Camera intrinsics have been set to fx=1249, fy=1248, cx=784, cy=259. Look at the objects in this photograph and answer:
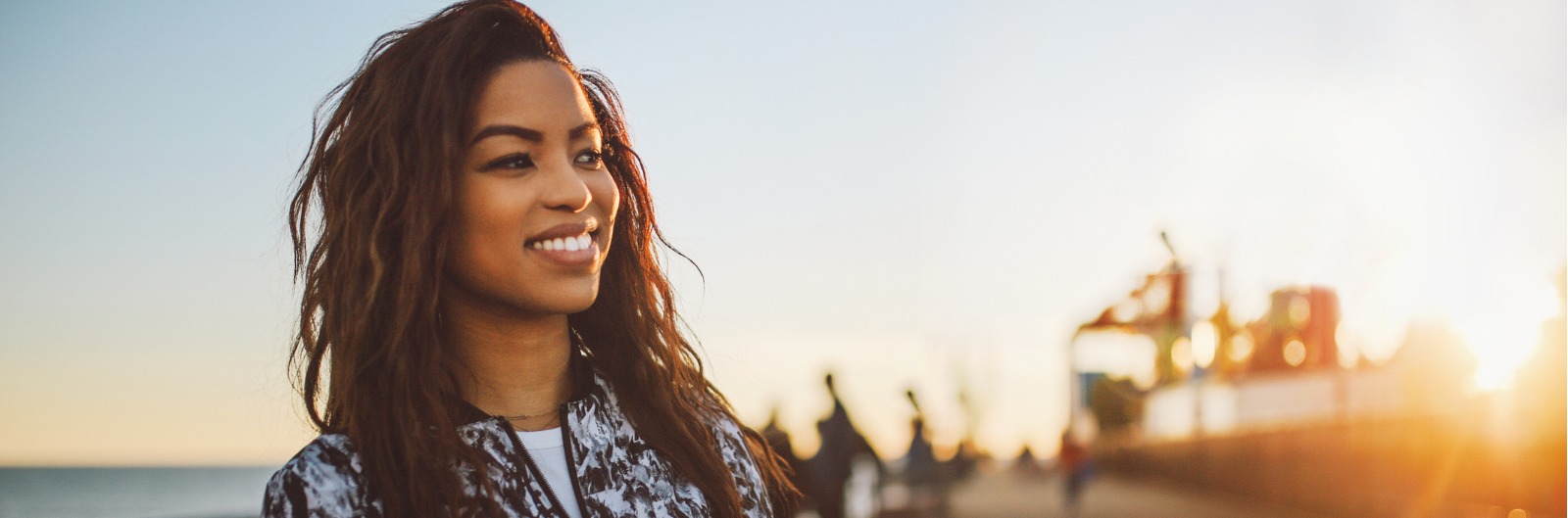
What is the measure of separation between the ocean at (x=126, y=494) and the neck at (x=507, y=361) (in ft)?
126

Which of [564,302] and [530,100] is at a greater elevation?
[530,100]

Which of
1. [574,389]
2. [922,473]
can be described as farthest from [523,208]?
[922,473]

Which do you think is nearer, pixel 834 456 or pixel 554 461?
pixel 554 461

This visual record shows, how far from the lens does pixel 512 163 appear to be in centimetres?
222

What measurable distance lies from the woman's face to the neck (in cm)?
4

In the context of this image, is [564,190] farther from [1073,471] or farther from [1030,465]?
[1030,465]

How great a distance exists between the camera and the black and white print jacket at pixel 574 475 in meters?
1.99

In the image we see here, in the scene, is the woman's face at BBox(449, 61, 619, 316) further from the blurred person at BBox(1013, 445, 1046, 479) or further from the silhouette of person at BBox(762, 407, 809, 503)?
the blurred person at BBox(1013, 445, 1046, 479)

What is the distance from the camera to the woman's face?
7.19 ft

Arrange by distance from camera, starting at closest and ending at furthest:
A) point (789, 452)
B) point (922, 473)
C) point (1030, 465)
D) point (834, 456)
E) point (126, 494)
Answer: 1. point (789, 452)
2. point (834, 456)
3. point (922, 473)
4. point (1030, 465)
5. point (126, 494)

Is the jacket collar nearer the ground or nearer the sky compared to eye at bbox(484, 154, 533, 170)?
nearer the ground

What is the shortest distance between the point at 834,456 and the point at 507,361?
30.1ft

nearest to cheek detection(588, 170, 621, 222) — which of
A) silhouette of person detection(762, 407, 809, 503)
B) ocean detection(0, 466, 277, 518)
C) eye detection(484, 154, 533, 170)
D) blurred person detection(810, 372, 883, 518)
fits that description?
eye detection(484, 154, 533, 170)

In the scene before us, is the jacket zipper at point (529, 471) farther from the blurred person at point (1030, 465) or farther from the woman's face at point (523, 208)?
the blurred person at point (1030, 465)
